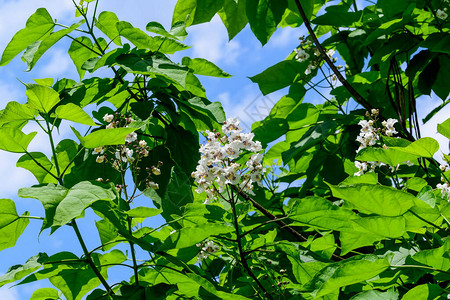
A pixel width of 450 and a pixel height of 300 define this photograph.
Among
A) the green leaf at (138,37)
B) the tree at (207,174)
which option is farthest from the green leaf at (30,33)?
the green leaf at (138,37)

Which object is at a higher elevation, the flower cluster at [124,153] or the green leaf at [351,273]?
the flower cluster at [124,153]

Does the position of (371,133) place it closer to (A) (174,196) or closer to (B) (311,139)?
(B) (311,139)

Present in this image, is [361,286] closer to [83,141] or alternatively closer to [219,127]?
[219,127]

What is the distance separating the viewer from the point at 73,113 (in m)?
1.23

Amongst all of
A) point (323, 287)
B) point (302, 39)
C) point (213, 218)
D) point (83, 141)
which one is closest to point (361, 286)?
point (213, 218)

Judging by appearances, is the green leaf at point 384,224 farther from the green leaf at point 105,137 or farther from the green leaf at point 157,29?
the green leaf at point 157,29

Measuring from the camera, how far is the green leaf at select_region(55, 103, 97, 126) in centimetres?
122

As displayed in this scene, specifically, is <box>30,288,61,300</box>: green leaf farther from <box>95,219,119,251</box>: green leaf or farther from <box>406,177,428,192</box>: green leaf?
<box>406,177,428,192</box>: green leaf

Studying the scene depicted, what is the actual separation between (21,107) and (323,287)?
0.87 metres

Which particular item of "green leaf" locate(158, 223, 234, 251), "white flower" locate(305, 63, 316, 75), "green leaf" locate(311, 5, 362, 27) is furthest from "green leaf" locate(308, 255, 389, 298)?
"white flower" locate(305, 63, 316, 75)

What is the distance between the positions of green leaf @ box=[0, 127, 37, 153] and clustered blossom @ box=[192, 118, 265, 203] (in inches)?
19.4

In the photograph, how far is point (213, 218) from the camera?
1.44 m

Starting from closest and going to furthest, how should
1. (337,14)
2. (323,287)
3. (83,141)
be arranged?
1. (323,287)
2. (83,141)
3. (337,14)

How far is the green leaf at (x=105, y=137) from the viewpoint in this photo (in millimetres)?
1144
